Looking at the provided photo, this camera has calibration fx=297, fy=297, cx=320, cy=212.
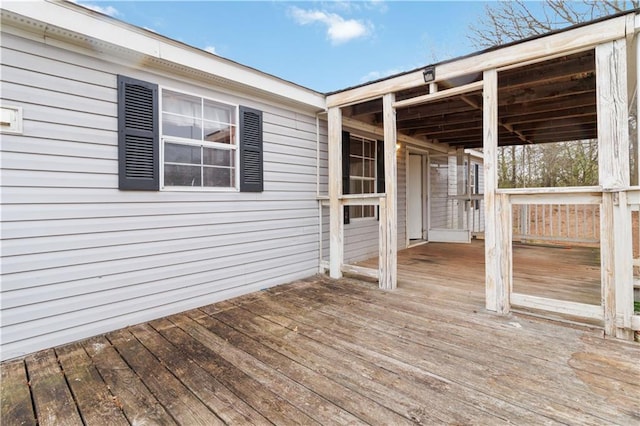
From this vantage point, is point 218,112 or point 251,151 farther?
point 251,151

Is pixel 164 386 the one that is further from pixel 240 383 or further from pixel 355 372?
pixel 355 372

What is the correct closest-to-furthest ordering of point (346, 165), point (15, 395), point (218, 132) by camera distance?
point (15, 395) < point (218, 132) < point (346, 165)

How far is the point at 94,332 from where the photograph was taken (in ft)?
8.51

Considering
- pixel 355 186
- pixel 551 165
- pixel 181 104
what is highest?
pixel 551 165

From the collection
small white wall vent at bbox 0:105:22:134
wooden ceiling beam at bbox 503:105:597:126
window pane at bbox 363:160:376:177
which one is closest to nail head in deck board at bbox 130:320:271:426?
small white wall vent at bbox 0:105:22:134

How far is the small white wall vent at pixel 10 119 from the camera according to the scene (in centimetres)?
217

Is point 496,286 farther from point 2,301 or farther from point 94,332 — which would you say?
point 2,301

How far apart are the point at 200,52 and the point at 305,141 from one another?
1.87m

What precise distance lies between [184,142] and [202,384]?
235cm

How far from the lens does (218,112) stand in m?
3.51

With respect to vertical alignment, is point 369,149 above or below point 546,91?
below

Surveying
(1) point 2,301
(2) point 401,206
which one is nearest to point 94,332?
(1) point 2,301

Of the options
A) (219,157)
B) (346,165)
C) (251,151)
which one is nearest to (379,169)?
(346,165)

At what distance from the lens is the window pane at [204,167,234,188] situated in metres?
3.40
